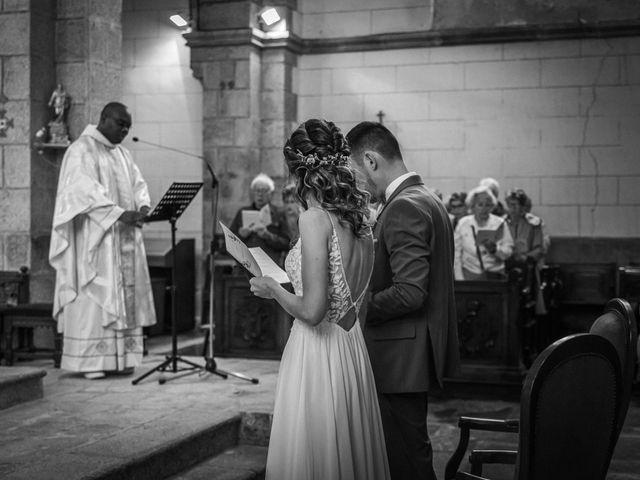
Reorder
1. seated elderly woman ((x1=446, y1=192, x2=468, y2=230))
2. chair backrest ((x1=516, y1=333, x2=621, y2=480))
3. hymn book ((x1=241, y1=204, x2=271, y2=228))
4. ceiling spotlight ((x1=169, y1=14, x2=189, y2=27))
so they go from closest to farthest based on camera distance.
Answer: chair backrest ((x1=516, y1=333, x2=621, y2=480)) → hymn book ((x1=241, y1=204, x2=271, y2=228)) → seated elderly woman ((x1=446, y1=192, x2=468, y2=230)) → ceiling spotlight ((x1=169, y1=14, x2=189, y2=27))

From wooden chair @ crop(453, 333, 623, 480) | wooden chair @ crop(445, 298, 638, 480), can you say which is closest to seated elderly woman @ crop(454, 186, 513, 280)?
wooden chair @ crop(445, 298, 638, 480)

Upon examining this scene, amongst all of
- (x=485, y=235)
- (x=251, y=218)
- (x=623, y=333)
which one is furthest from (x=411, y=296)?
(x=251, y=218)

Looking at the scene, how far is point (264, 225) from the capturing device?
793cm

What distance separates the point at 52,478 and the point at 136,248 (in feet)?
9.62

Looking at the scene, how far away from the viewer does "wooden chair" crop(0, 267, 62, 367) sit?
6.77 m

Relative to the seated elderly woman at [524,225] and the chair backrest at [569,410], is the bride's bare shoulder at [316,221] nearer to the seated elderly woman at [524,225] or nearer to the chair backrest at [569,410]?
the chair backrest at [569,410]

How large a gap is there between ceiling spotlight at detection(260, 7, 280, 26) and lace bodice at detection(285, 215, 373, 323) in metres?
7.31

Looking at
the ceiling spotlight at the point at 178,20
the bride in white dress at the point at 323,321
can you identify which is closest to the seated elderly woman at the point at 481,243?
the ceiling spotlight at the point at 178,20

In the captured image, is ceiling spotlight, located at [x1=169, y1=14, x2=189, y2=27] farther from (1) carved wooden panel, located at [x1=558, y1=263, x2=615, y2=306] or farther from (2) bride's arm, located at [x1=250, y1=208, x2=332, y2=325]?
(2) bride's arm, located at [x1=250, y1=208, x2=332, y2=325]

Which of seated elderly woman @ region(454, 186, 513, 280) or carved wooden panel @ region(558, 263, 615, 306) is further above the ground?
seated elderly woman @ region(454, 186, 513, 280)

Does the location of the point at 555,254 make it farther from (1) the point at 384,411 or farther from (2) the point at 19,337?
(1) the point at 384,411

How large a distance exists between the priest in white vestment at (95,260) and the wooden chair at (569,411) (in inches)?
182

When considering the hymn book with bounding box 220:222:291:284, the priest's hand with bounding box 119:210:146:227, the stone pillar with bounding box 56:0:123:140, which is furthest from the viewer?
the stone pillar with bounding box 56:0:123:140

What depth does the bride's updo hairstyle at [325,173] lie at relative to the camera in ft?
9.28
